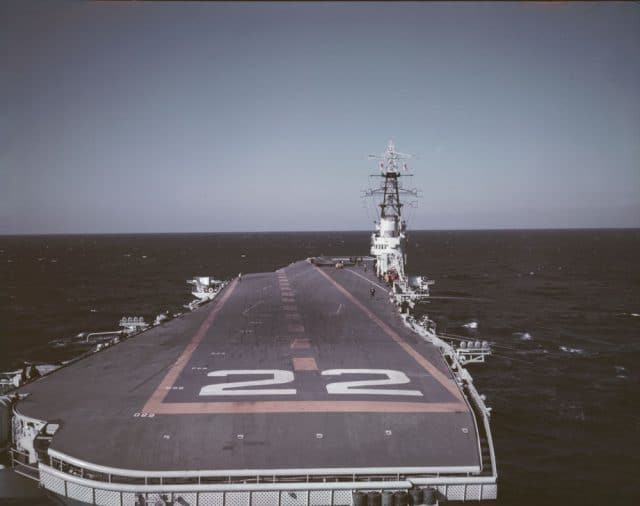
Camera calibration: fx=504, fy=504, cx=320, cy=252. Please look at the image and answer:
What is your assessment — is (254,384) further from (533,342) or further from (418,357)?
Answer: (533,342)

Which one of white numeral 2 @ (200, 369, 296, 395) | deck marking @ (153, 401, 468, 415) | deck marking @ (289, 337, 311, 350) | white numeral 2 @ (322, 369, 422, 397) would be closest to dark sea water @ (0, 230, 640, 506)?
deck marking @ (153, 401, 468, 415)

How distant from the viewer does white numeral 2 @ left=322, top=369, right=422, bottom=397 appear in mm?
18281

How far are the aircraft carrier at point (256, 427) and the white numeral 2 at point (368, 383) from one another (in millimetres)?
42

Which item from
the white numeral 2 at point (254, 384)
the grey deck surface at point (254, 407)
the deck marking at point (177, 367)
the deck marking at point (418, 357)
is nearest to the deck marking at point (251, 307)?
the deck marking at point (177, 367)

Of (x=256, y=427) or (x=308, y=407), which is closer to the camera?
(x=256, y=427)

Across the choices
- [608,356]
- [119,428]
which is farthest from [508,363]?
[119,428]

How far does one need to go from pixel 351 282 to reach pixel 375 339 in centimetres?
2513

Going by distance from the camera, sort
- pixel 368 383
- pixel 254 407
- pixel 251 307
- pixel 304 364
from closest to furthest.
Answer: pixel 254 407 < pixel 368 383 < pixel 304 364 < pixel 251 307

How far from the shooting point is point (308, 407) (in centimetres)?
1678

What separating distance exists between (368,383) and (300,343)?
7258 millimetres

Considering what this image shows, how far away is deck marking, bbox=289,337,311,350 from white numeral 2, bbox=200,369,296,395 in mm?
4101

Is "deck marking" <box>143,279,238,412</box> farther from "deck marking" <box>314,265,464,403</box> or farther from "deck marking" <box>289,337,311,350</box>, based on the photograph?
"deck marking" <box>314,265,464,403</box>

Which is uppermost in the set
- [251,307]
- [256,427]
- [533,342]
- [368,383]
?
[251,307]

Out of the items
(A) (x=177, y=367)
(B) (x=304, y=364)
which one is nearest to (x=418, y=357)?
(B) (x=304, y=364)
